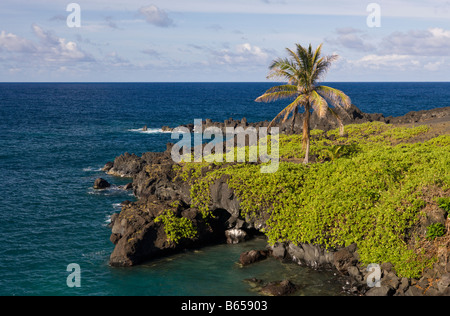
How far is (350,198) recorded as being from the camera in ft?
95.2

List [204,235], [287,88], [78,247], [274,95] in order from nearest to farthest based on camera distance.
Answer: [204,235] → [78,247] → [274,95] → [287,88]

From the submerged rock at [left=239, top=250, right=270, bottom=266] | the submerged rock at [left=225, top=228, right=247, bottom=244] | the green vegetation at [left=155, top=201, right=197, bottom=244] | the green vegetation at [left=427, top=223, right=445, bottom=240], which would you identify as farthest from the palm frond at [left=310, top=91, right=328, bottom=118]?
the green vegetation at [left=155, top=201, right=197, bottom=244]

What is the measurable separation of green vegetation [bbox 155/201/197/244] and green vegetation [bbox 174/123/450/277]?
2.00 m

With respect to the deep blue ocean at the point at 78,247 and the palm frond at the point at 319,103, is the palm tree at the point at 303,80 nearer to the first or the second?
the palm frond at the point at 319,103

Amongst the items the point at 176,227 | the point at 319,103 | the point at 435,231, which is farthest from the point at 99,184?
the point at 435,231

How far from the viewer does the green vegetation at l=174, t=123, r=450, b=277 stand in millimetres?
26516

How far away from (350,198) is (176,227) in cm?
1266

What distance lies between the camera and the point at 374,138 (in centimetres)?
4634

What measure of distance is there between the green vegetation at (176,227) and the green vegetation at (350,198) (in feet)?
6.58

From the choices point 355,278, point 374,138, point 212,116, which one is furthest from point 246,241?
point 212,116

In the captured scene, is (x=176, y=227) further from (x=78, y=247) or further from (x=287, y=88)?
(x=287, y=88)

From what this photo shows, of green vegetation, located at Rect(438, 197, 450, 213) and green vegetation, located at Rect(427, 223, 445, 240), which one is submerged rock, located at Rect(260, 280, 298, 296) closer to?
green vegetation, located at Rect(427, 223, 445, 240)
